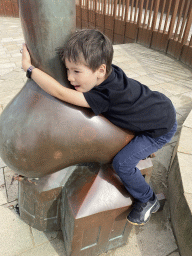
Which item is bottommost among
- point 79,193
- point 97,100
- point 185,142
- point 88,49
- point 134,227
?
point 134,227

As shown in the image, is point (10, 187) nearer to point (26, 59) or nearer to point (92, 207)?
point (92, 207)

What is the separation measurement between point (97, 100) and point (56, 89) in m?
0.25

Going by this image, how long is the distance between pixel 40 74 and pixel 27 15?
0.31 metres

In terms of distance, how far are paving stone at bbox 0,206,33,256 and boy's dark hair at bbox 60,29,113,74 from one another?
1.55 meters

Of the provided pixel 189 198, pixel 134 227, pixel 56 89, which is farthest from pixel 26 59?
pixel 134 227

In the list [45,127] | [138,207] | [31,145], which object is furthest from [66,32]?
[138,207]

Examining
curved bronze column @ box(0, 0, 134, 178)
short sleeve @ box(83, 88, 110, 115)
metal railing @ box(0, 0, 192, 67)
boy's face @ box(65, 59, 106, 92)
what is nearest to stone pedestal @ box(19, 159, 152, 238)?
curved bronze column @ box(0, 0, 134, 178)

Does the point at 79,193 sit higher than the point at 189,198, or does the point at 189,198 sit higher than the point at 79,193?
the point at 79,193

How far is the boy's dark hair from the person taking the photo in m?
1.19

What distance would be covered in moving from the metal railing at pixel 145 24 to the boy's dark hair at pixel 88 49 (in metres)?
5.22

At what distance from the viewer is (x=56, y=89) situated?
1.28 metres

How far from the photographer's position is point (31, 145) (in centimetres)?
131

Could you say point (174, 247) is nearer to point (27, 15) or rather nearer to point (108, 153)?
point (108, 153)

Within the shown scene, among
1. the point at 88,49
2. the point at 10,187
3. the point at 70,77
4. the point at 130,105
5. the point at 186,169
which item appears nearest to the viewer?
the point at 88,49
